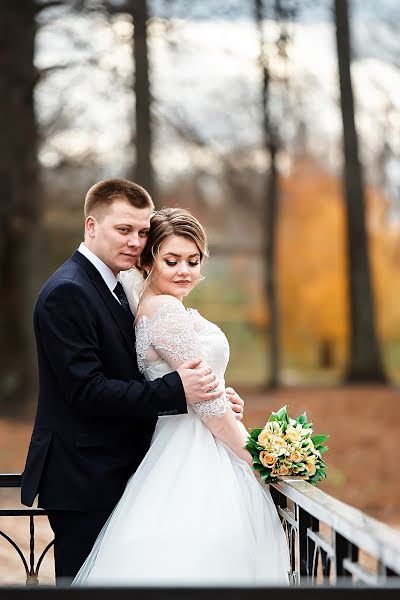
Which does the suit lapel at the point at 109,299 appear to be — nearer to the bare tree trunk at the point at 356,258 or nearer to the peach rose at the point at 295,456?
the peach rose at the point at 295,456

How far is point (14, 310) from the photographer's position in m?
13.0

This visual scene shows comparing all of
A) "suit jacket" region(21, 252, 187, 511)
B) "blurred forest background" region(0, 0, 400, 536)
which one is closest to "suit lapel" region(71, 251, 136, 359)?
"suit jacket" region(21, 252, 187, 511)

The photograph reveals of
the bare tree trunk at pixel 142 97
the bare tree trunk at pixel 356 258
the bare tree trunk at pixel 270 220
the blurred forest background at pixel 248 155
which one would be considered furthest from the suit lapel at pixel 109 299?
the bare tree trunk at pixel 356 258

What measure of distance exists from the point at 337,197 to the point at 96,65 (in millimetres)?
3914

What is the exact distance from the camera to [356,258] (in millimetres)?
13961

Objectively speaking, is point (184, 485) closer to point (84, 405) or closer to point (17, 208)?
point (84, 405)

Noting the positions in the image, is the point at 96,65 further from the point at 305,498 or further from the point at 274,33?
the point at 305,498

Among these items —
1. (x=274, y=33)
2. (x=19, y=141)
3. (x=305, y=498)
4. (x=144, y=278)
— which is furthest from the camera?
(x=274, y=33)

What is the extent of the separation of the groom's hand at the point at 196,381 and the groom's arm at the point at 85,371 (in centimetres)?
2

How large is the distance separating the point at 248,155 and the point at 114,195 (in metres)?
10.9

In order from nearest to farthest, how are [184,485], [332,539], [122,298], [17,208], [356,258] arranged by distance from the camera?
[332,539]
[184,485]
[122,298]
[17,208]
[356,258]

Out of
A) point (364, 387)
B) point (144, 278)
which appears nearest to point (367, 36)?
point (364, 387)

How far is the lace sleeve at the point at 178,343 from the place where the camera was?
334 cm

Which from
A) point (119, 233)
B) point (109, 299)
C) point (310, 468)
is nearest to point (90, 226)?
point (119, 233)
